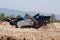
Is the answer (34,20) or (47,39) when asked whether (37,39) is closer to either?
(47,39)

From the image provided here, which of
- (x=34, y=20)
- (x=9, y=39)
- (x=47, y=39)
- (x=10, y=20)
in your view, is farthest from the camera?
(x=10, y=20)

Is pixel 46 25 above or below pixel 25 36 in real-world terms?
below

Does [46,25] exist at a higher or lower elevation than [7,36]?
lower

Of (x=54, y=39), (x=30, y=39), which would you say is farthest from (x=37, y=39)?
(x=54, y=39)

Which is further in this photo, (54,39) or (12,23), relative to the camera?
(12,23)

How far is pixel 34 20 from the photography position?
23.5 metres

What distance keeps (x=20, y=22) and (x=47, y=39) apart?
9.91 m

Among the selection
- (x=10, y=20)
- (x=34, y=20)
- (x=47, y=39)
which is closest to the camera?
(x=47, y=39)

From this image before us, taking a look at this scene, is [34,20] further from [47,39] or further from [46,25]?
[47,39]

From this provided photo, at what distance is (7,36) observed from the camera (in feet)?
44.9

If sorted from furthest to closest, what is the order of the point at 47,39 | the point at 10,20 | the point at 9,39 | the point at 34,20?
1. the point at 10,20
2. the point at 34,20
3. the point at 47,39
4. the point at 9,39

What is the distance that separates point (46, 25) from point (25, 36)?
10255 millimetres

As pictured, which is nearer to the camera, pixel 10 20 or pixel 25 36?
pixel 25 36

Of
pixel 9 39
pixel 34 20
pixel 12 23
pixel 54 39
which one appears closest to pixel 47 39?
pixel 54 39
